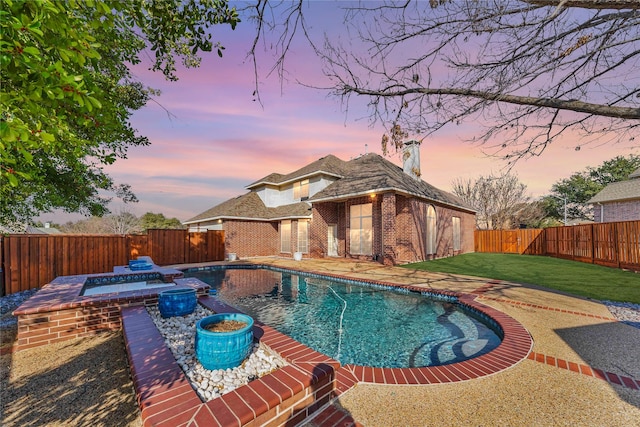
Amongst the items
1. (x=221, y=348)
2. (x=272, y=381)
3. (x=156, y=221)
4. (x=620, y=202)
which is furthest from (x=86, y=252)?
(x=620, y=202)

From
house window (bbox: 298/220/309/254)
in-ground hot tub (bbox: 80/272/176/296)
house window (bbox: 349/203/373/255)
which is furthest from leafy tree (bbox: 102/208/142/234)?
house window (bbox: 349/203/373/255)

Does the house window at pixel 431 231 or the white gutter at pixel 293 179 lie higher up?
the white gutter at pixel 293 179

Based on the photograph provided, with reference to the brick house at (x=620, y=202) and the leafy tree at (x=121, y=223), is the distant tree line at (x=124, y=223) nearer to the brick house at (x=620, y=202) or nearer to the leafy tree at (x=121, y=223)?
the leafy tree at (x=121, y=223)

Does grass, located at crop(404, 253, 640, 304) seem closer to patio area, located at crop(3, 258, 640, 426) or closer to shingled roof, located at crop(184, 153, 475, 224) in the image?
patio area, located at crop(3, 258, 640, 426)

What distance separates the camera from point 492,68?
14.2ft

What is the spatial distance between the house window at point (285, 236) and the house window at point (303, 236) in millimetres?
1255

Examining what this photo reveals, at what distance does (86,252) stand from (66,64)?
41.0 feet

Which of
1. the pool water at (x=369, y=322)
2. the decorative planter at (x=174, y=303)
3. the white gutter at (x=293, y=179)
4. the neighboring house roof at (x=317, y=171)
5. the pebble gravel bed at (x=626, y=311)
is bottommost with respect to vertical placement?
the pool water at (x=369, y=322)

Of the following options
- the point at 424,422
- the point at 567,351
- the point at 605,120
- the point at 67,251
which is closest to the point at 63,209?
the point at 67,251

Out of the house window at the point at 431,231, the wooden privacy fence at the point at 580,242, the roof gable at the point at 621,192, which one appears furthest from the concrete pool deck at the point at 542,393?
the roof gable at the point at 621,192

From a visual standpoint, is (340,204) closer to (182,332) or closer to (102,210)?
(102,210)

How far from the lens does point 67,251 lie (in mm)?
10828

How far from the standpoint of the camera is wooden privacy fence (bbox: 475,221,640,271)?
11180mm

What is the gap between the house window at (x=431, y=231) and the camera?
16344 millimetres
